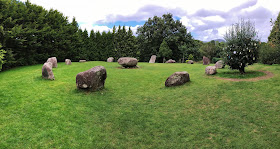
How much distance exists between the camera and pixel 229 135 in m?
5.70

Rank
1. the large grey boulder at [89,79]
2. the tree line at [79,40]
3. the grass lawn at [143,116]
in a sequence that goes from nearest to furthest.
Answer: the grass lawn at [143,116]
the large grey boulder at [89,79]
the tree line at [79,40]

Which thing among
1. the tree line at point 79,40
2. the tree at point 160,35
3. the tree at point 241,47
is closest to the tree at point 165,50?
the tree line at point 79,40

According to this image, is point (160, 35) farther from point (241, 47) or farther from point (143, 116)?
point (143, 116)

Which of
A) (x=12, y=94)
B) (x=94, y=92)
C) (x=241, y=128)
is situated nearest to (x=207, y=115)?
(x=241, y=128)

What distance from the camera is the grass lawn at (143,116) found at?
5.57 metres

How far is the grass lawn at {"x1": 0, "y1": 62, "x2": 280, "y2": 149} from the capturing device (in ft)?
18.3

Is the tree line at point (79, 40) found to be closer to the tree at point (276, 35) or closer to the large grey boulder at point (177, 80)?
the tree at point (276, 35)

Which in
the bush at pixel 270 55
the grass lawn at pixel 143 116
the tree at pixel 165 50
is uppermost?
the tree at pixel 165 50

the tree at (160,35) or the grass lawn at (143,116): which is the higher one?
the tree at (160,35)

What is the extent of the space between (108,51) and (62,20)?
8.76 m

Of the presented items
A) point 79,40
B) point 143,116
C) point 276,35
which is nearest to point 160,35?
point 79,40

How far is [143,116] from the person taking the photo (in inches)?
297

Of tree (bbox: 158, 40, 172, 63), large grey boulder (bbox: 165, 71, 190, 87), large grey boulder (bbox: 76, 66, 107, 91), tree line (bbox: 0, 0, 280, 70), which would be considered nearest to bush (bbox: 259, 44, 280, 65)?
tree line (bbox: 0, 0, 280, 70)

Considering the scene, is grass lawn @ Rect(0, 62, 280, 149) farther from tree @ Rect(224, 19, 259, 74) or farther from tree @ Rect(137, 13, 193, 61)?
tree @ Rect(137, 13, 193, 61)
